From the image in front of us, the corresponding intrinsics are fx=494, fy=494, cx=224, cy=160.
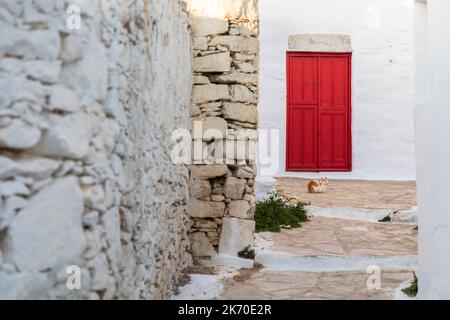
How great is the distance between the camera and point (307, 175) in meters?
8.88

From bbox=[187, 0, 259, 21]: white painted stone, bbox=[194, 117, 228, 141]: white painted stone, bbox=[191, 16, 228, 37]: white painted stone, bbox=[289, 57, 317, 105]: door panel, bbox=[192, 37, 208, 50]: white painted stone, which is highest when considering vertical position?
bbox=[289, 57, 317, 105]: door panel

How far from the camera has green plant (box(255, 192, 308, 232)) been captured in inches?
213

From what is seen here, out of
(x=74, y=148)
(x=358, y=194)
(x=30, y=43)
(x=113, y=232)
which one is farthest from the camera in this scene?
(x=358, y=194)

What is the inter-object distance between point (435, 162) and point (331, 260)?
63.5 inches

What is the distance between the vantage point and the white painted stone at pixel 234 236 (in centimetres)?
426

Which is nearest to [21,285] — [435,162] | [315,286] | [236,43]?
[435,162]

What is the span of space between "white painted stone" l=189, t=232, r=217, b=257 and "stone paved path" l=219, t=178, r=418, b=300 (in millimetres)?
412

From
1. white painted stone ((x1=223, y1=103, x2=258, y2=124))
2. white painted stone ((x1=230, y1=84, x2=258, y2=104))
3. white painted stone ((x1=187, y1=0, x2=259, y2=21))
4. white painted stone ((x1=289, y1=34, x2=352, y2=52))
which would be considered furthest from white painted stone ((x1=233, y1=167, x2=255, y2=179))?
white painted stone ((x1=289, y1=34, x2=352, y2=52))

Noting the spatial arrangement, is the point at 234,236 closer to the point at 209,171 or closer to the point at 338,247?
the point at 209,171

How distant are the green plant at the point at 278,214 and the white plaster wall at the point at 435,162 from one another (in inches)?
88.9

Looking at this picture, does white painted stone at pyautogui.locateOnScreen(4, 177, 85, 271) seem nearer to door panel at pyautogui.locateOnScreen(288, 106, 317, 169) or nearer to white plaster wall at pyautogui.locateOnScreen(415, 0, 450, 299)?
white plaster wall at pyautogui.locateOnScreen(415, 0, 450, 299)

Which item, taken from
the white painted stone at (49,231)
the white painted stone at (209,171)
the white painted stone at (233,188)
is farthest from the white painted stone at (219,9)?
the white painted stone at (49,231)

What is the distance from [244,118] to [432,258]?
1987 millimetres

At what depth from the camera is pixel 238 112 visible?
4.34 m
